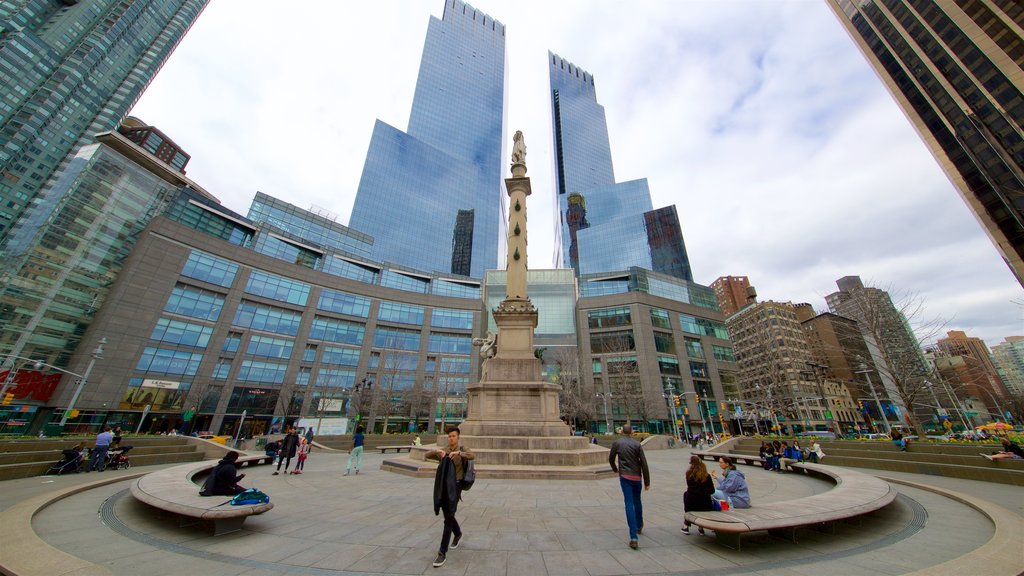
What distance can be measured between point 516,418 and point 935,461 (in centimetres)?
1746

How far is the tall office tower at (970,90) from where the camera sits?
26141mm

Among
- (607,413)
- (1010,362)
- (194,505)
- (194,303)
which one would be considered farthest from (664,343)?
(1010,362)

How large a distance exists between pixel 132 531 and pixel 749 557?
9.49 metres

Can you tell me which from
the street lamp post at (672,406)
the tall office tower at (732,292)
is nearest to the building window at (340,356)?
the street lamp post at (672,406)

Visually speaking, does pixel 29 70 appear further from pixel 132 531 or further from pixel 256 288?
pixel 132 531

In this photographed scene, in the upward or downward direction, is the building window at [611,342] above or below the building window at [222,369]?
above

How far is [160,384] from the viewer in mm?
38219

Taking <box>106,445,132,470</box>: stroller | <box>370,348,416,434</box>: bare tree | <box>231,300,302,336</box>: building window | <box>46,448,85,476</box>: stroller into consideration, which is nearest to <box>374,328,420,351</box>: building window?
<box>370,348,416,434</box>: bare tree

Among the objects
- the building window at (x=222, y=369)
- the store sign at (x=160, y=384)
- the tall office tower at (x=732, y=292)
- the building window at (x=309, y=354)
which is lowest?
the store sign at (x=160, y=384)

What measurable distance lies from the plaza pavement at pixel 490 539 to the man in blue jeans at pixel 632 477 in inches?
12.9

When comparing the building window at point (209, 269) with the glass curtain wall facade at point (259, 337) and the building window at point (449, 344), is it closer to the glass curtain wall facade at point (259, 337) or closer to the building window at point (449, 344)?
the glass curtain wall facade at point (259, 337)

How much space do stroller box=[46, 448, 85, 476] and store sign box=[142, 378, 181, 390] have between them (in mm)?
34087

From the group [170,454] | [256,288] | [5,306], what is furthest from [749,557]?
[5,306]

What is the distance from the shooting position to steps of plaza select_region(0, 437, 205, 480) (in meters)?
11.1
